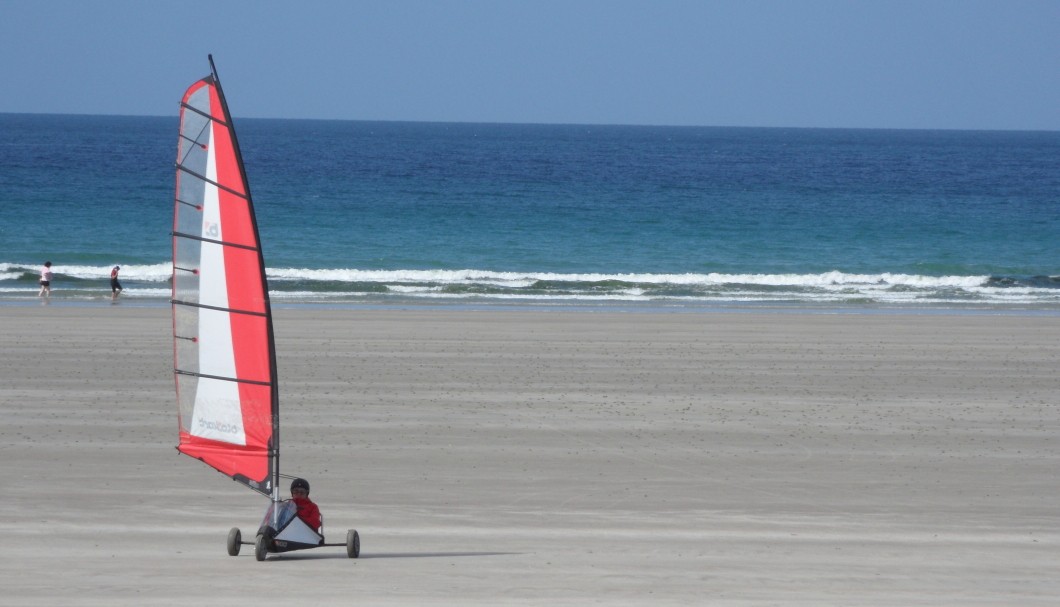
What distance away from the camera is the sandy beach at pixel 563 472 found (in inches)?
290

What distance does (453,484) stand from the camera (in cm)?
1022

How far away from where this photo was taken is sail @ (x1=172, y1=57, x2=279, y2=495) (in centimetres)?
700

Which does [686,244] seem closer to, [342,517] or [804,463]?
[804,463]

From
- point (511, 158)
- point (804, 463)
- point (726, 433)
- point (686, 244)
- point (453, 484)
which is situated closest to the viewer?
point (453, 484)

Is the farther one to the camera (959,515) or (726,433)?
(726,433)

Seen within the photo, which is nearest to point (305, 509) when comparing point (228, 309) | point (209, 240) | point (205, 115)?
point (228, 309)

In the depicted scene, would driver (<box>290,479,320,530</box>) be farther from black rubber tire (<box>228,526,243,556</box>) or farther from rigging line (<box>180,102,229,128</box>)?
rigging line (<box>180,102,229,128</box>)

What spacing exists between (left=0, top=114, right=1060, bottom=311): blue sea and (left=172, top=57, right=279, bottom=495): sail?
1800cm

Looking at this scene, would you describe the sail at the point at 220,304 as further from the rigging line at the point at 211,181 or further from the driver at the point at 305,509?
the driver at the point at 305,509

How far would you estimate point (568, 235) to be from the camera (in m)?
43.4

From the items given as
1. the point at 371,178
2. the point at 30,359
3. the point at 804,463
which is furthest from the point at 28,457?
the point at 371,178

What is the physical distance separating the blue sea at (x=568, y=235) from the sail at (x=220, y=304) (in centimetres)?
1800

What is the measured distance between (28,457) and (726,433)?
7.11 m

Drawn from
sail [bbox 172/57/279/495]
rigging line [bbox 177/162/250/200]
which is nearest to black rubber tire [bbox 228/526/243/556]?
sail [bbox 172/57/279/495]
